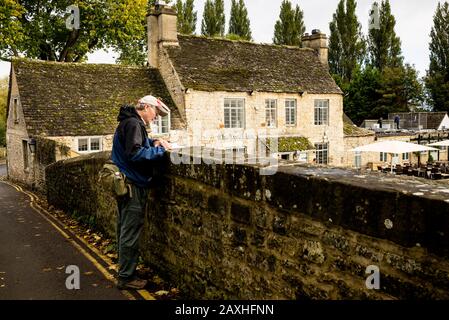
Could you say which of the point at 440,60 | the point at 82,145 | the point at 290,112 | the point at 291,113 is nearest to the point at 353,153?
the point at 291,113

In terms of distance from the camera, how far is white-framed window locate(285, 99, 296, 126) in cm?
2791

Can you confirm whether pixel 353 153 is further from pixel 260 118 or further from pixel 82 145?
pixel 82 145

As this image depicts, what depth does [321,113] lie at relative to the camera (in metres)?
29.6

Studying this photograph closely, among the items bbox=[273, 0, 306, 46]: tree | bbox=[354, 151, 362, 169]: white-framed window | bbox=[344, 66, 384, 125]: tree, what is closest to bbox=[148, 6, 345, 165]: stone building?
bbox=[354, 151, 362, 169]: white-framed window

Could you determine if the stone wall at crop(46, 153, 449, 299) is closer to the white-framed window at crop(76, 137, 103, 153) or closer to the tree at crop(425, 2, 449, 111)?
the white-framed window at crop(76, 137, 103, 153)

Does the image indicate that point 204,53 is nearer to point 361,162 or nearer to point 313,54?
point 313,54

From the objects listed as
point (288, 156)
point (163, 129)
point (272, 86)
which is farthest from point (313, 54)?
point (163, 129)

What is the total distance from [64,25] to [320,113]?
1989 cm

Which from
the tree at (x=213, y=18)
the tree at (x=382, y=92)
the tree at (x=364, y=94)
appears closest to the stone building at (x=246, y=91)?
the tree at (x=382, y=92)

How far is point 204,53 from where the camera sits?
2681 centimetres

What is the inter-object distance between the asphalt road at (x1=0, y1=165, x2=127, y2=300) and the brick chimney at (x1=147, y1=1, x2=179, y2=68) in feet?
57.6

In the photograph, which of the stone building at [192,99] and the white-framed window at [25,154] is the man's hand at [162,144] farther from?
the white-framed window at [25,154]

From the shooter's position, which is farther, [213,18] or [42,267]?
[213,18]

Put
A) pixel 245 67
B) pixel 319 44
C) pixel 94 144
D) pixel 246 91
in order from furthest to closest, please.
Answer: pixel 319 44, pixel 245 67, pixel 246 91, pixel 94 144
